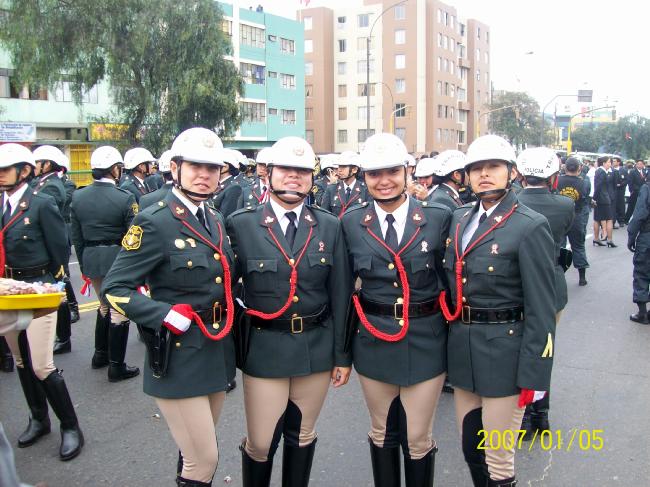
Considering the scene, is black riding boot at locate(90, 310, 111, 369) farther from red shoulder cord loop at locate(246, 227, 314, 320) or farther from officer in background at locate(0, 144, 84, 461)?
red shoulder cord loop at locate(246, 227, 314, 320)

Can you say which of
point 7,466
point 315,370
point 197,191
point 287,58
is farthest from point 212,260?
point 287,58

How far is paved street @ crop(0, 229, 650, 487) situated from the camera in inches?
161

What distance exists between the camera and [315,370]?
3.41 m

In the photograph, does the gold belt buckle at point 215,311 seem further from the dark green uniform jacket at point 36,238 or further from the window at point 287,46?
the window at point 287,46

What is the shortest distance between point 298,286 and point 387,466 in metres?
1.12

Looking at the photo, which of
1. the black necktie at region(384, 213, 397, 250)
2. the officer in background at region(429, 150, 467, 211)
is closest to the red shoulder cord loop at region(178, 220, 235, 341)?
the black necktie at region(384, 213, 397, 250)

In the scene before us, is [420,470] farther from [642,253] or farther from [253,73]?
[253,73]

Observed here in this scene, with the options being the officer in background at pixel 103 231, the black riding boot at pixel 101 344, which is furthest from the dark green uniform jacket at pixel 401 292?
the black riding boot at pixel 101 344

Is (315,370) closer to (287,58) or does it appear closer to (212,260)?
(212,260)

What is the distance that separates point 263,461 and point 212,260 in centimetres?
115

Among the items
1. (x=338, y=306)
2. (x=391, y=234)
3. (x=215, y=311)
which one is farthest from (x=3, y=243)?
(x=391, y=234)

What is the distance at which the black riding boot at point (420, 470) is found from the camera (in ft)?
11.1

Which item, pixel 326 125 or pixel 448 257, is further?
pixel 326 125

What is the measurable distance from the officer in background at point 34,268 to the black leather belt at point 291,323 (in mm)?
1867
